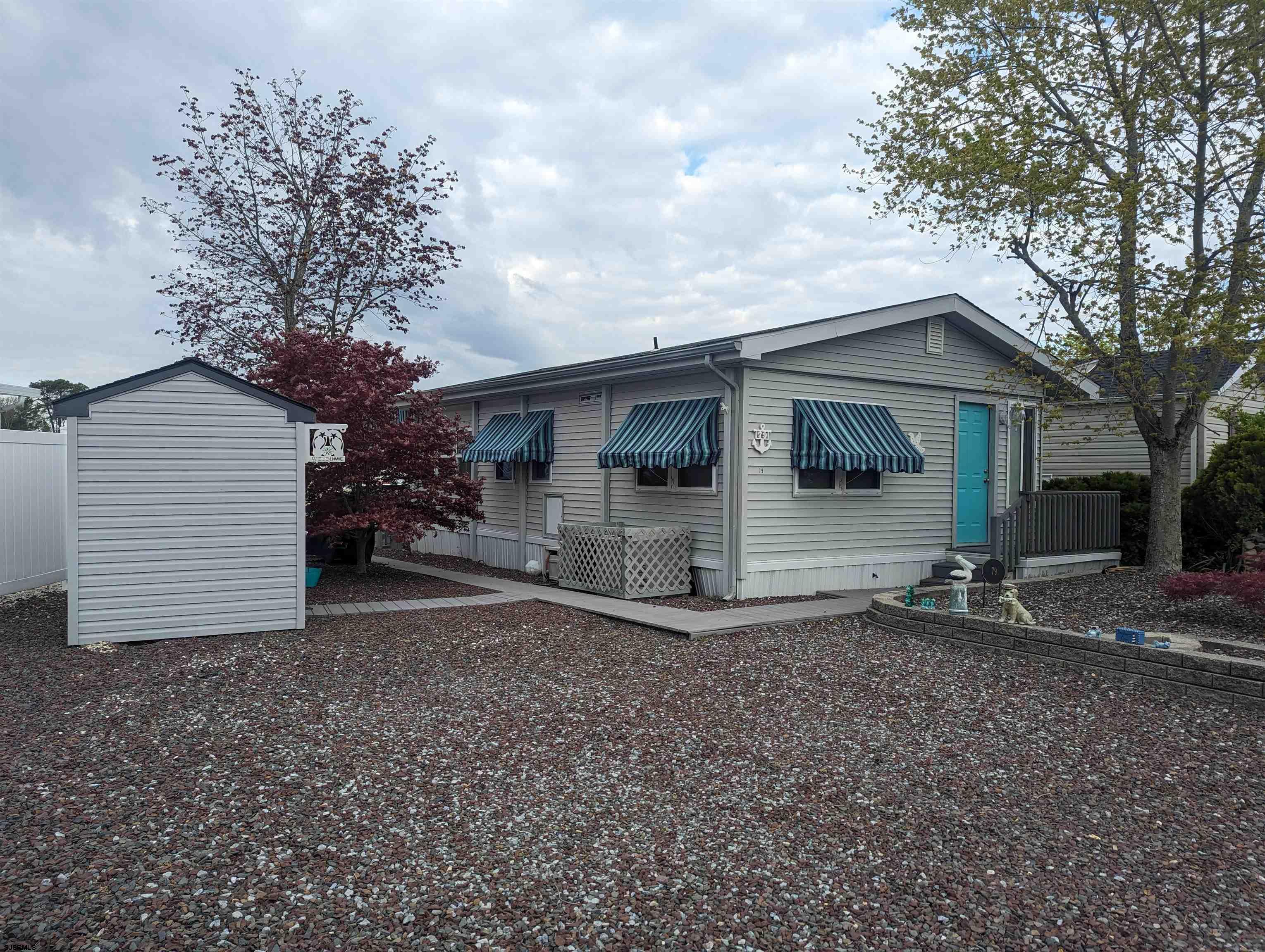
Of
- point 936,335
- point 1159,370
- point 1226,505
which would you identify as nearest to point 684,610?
point 936,335

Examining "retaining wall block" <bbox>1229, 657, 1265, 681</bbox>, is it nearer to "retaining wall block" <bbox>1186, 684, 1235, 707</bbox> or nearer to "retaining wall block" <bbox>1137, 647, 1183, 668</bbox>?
"retaining wall block" <bbox>1186, 684, 1235, 707</bbox>

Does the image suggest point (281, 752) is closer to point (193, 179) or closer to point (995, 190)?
point (995, 190)

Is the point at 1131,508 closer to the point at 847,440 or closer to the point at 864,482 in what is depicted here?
the point at 864,482

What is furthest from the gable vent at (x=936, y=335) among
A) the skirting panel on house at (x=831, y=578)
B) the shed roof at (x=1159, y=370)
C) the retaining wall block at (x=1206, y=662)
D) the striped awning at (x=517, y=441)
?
the retaining wall block at (x=1206, y=662)

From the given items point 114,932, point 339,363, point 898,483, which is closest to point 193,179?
point 339,363

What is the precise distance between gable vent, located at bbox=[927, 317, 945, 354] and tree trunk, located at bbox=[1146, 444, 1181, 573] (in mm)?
3195

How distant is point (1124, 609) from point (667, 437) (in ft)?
17.8

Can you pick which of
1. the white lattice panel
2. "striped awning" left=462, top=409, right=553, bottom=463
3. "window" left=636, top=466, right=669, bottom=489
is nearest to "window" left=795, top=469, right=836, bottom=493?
the white lattice panel

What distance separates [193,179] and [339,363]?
31.2 feet

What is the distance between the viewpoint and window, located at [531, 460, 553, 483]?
13.0m

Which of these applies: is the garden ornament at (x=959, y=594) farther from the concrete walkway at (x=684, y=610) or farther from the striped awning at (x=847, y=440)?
the striped awning at (x=847, y=440)

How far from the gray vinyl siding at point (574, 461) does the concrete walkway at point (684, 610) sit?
1.53 meters

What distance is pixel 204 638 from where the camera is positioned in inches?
302

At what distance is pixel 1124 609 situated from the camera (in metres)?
8.81
